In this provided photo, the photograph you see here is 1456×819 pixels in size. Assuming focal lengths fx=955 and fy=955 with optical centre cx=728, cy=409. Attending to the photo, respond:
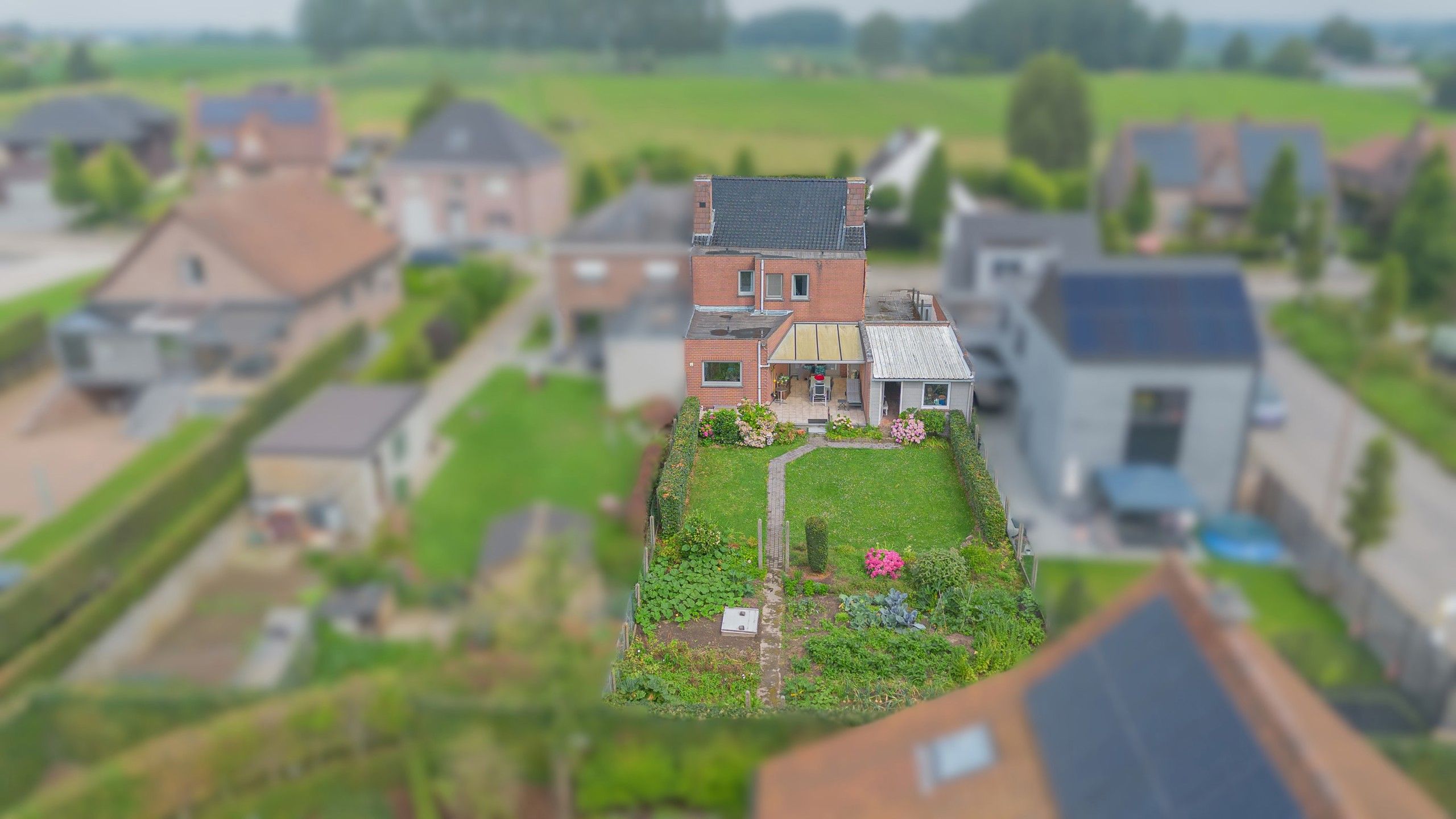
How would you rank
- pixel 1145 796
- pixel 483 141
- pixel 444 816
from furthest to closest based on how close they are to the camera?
pixel 483 141, pixel 444 816, pixel 1145 796

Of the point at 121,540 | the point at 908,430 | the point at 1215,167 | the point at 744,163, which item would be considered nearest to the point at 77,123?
the point at 744,163

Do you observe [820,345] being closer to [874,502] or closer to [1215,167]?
[874,502]

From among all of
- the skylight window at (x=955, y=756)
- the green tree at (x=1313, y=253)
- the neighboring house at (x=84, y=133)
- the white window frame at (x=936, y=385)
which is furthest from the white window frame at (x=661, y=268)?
the neighboring house at (x=84, y=133)

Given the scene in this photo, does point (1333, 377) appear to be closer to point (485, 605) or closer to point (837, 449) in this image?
point (485, 605)

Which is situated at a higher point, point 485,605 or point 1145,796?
point 1145,796

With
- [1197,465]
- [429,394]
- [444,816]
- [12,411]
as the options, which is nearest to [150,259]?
[12,411]

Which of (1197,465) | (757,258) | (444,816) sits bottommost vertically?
(444,816)
